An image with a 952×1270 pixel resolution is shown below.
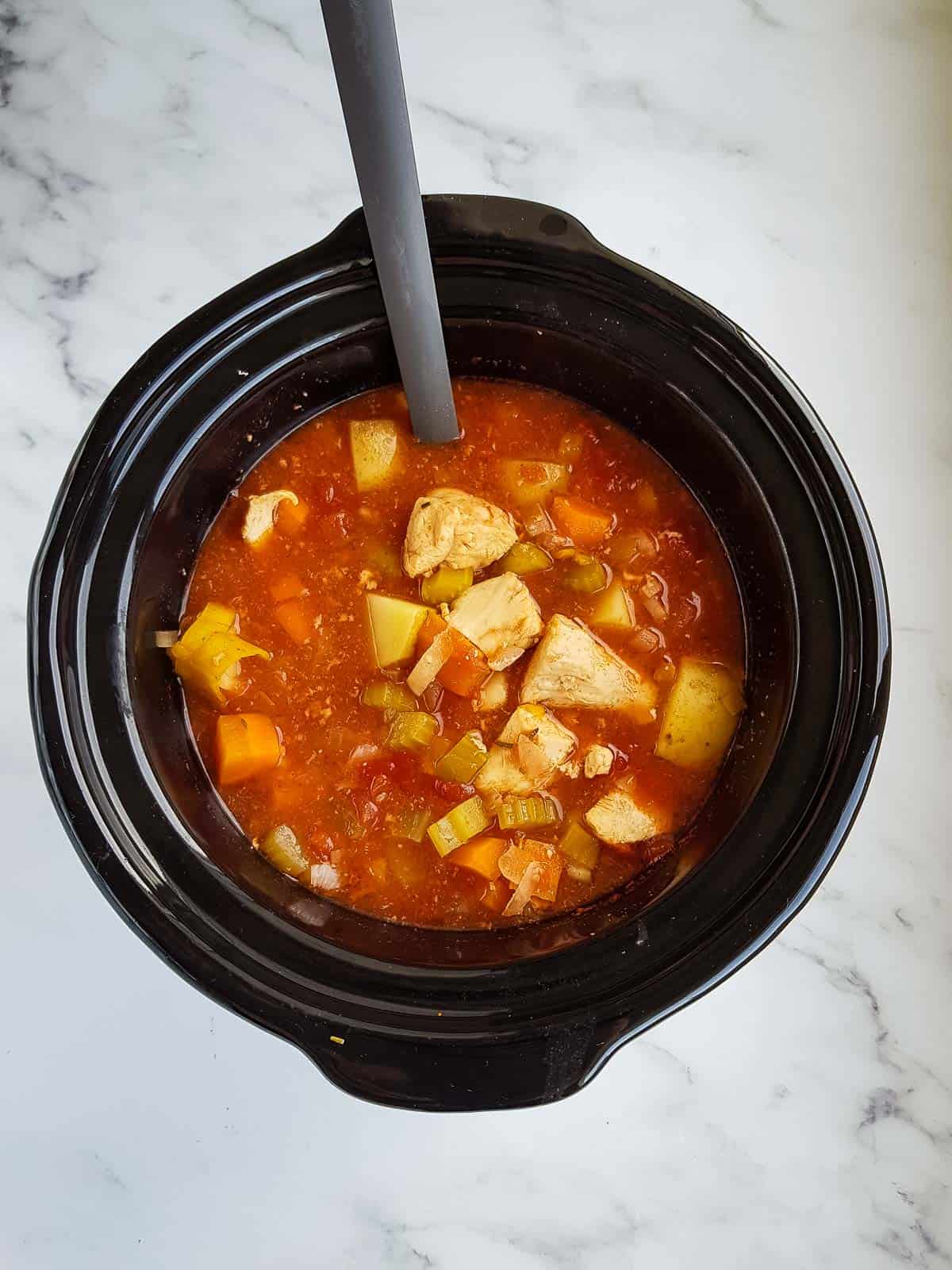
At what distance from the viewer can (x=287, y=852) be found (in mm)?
2248

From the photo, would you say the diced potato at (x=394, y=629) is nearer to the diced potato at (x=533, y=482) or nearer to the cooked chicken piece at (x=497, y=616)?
the cooked chicken piece at (x=497, y=616)

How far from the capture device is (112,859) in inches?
76.9

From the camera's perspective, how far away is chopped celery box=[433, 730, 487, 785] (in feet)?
7.27

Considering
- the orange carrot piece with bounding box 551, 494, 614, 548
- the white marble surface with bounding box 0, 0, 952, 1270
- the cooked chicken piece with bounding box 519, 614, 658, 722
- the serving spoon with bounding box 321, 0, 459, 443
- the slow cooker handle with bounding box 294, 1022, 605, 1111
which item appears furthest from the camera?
the white marble surface with bounding box 0, 0, 952, 1270

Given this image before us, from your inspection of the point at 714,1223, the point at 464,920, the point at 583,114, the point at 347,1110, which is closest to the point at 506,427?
the point at 583,114

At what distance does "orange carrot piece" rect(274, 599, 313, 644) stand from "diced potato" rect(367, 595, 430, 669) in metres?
0.13

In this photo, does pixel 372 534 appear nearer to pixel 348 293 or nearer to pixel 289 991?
pixel 348 293

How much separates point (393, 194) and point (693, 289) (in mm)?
991

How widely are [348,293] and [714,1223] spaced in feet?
7.30

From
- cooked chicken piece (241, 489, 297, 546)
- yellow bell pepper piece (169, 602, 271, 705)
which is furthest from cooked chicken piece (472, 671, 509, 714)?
cooked chicken piece (241, 489, 297, 546)

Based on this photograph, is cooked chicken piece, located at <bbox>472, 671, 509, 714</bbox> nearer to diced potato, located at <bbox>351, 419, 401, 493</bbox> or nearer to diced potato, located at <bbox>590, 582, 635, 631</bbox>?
diced potato, located at <bbox>590, 582, 635, 631</bbox>

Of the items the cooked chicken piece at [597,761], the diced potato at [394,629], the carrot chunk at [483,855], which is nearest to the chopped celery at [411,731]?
the diced potato at [394,629]

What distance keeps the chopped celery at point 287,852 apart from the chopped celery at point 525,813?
0.42 m

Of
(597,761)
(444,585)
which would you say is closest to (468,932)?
(597,761)
